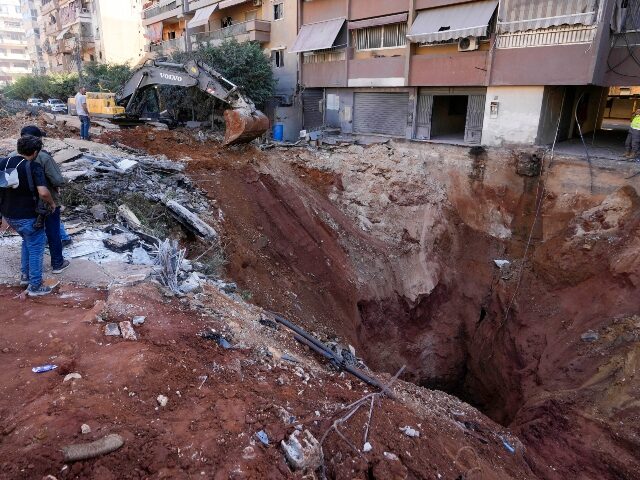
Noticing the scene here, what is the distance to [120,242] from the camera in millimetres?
6371

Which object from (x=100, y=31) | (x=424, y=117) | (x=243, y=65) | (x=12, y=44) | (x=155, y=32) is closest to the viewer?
(x=424, y=117)

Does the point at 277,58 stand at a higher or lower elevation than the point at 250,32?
lower

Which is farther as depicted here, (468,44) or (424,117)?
(424,117)

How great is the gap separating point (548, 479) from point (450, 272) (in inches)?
271

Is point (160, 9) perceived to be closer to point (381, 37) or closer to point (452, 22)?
point (381, 37)

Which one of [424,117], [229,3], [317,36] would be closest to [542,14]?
[424,117]

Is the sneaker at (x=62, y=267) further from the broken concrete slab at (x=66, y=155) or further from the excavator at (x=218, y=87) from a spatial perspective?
the excavator at (x=218, y=87)

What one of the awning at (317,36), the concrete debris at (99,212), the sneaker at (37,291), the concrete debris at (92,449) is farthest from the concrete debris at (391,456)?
the awning at (317,36)

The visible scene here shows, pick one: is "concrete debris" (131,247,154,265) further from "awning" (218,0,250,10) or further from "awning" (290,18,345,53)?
"awning" (218,0,250,10)

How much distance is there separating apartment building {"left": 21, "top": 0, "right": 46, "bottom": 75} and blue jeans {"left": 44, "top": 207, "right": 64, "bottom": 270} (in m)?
59.5

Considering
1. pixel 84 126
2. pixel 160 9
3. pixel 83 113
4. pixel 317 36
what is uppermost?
pixel 160 9

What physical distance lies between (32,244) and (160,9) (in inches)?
1194

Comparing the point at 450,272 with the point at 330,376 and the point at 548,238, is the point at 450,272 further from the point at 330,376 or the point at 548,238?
the point at 330,376

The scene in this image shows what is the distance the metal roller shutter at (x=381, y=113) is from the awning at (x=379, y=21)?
2340 mm
